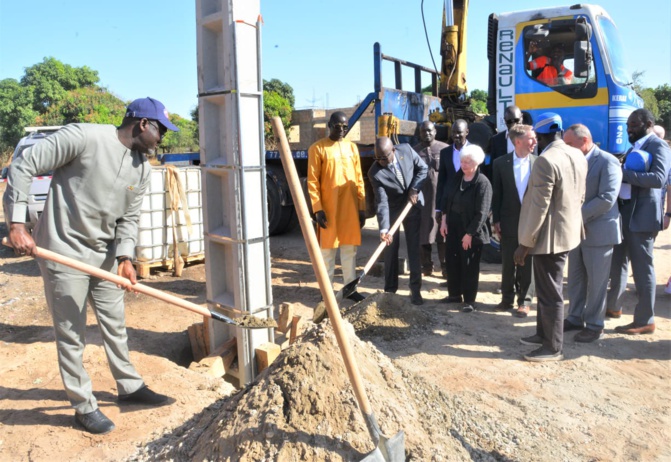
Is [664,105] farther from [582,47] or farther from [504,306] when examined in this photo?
[504,306]

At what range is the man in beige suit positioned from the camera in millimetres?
3850

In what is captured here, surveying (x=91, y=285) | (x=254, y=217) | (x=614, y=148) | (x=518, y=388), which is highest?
(x=614, y=148)

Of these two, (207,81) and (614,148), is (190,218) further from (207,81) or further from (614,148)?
(614,148)

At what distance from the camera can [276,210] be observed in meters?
9.17

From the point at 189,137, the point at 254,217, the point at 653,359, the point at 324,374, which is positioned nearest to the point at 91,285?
the point at 254,217

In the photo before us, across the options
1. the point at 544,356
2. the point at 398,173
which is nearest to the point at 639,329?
the point at 544,356

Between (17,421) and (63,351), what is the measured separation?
58 centimetres

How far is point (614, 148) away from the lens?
253 inches

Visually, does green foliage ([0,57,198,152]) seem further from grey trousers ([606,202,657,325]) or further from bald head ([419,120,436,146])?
grey trousers ([606,202,657,325])

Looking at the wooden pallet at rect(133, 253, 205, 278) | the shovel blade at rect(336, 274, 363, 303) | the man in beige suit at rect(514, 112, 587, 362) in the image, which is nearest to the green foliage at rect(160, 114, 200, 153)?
the wooden pallet at rect(133, 253, 205, 278)

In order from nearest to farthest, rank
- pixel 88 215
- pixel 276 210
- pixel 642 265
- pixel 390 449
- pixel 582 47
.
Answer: pixel 390 449 < pixel 88 215 < pixel 642 265 < pixel 582 47 < pixel 276 210

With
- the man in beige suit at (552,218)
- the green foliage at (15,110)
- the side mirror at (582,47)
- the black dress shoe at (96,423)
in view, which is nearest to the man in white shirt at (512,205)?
the man in beige suit at (552,218)

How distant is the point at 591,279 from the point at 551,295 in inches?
30.5

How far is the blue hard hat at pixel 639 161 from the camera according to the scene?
4559 millimetres
